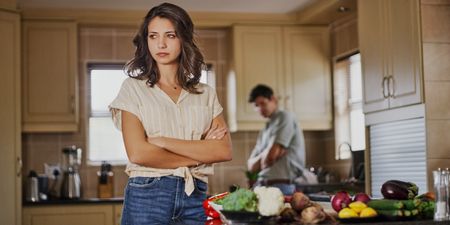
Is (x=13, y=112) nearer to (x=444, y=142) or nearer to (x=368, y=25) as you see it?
(x=368, y=25)

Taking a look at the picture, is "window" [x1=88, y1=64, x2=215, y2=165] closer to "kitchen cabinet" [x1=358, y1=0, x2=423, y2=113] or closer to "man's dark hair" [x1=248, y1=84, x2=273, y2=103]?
"man's dark hair" [x1=248, y1=84, x2=273, y2=103]

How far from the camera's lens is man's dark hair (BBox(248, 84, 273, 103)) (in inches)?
259

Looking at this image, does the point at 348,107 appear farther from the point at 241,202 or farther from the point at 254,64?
the point at 241,202

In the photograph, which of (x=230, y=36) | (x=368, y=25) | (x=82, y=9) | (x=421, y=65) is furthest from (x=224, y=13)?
(x=421, y=65)

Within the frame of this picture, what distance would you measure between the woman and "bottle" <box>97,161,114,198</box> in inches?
172

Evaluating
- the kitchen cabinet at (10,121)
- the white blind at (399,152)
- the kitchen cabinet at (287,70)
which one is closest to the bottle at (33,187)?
the kitchen cabinet at (10,121)

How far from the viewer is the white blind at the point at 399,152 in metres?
Answer: 4.76

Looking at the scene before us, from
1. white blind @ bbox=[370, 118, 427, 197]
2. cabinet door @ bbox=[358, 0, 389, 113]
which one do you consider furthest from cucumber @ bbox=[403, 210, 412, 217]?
cabinet door @ bbox=[358, 0, 389, 113]

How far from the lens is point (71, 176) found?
22.3 feet

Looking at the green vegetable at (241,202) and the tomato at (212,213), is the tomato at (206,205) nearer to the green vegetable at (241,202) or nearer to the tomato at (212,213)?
the tomato at (212,213)

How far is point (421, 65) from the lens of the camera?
15.4 feet

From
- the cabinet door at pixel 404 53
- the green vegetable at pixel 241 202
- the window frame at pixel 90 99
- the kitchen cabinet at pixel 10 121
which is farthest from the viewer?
the window frame at pixel 90 99

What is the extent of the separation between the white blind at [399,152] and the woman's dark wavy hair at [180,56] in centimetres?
251

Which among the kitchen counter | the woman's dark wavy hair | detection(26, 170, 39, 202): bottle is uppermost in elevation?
the woman's dark wavy hair
